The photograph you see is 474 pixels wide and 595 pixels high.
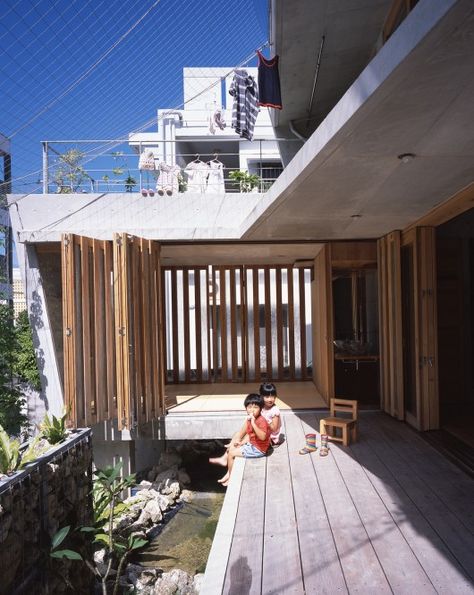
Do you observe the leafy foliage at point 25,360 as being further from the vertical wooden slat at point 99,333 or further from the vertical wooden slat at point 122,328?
the vertical wooden slat at point 122,328

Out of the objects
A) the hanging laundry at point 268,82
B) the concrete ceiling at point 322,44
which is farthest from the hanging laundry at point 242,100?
the hanging laundry at point 268,82

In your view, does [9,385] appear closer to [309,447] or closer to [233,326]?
[233,326]

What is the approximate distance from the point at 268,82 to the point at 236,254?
2762 mm

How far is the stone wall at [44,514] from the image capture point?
9.93 feet

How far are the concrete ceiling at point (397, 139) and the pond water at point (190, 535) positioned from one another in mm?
3736

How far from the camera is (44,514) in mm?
3539

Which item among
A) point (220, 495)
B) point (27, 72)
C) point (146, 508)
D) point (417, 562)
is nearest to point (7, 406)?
point (146, 508)

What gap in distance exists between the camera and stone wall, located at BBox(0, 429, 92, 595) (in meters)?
3.03

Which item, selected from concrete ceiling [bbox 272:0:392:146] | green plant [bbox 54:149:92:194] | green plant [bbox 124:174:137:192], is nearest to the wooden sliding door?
concrete ceiling [bbox 272:0:392:146]

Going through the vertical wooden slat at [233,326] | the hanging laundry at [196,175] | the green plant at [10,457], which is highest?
the hanging laundry at [196,175]

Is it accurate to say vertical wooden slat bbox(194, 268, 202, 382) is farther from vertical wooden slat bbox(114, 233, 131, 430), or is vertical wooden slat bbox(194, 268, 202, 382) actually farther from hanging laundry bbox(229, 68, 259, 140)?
vertical wooden slat bbox(114, 233, 131, 430)

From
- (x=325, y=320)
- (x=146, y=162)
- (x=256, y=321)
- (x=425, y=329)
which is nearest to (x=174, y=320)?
(x=256, y=321)

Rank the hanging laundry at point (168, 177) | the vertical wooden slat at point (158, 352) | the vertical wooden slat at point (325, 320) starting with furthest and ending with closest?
the hanging laundry at point (168, 177) < the vertical wooden slat at point (325, 320) < the vertical wooden slat at point (158, 352)

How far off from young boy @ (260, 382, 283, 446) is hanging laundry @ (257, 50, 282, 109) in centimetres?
463
